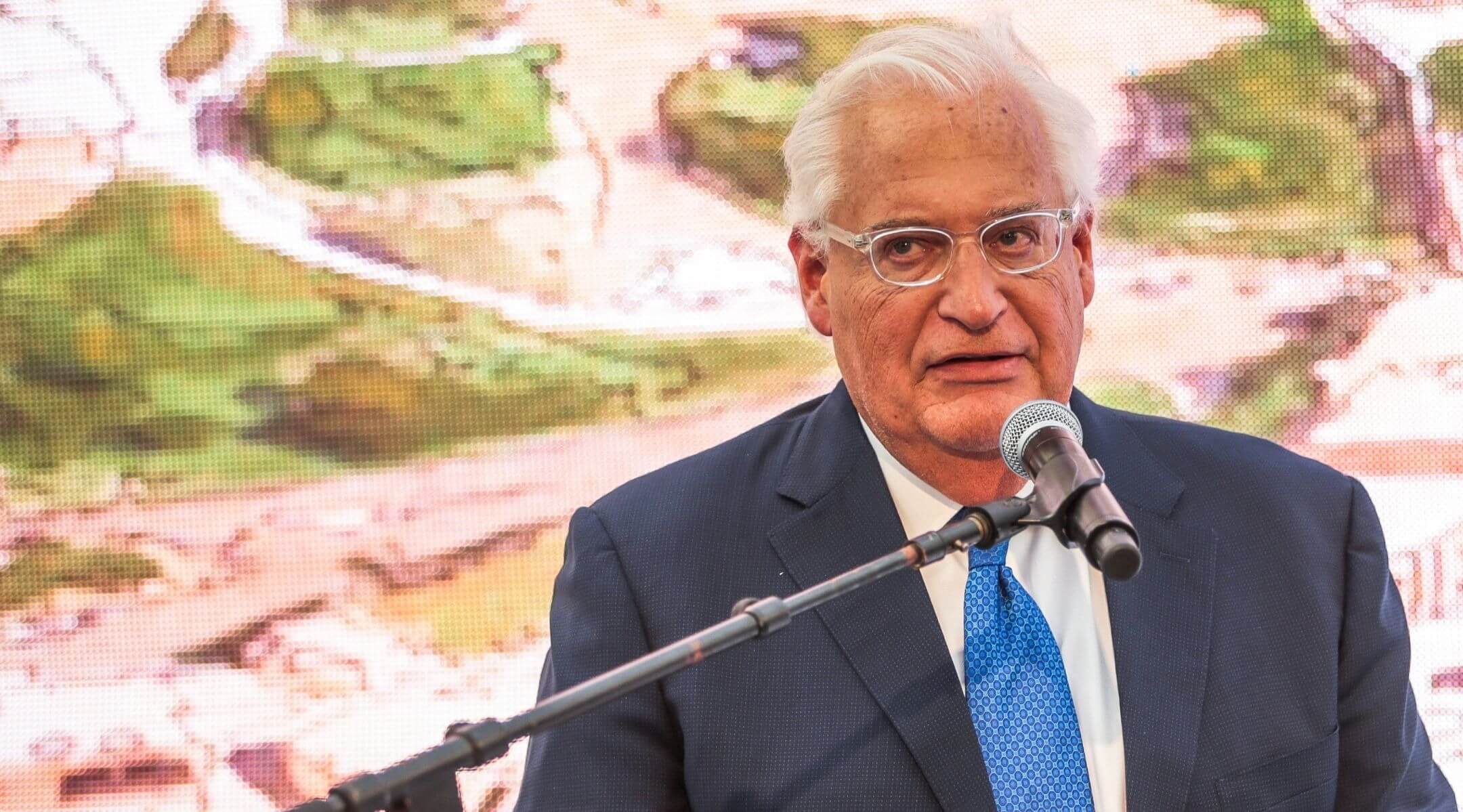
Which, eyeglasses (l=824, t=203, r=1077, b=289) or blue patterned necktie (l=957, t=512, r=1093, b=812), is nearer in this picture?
blue patterned necktie (l=957, t=512, r=1093, b=812)

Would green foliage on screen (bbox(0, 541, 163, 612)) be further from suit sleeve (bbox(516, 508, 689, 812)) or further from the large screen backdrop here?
suit sleeve (bbox(516, 508, 689, 812))

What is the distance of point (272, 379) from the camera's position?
3365mm

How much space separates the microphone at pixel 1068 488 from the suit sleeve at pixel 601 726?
0.68 m

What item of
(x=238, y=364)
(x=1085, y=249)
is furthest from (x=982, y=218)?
(x=238, y=364)

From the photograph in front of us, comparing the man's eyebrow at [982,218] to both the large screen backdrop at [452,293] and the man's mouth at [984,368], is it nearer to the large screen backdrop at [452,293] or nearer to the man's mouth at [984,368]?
the man's mouth at [984,368]

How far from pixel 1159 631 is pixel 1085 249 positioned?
1.97ft

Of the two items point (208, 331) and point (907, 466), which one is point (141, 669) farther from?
point (907, 466)

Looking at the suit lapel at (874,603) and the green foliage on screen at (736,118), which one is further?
the green foliage on screen at (736,118)

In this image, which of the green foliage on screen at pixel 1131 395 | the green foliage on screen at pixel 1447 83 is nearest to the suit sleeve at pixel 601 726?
the green foliage on screen at pixel 1131 395

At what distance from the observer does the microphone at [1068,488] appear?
1.38m

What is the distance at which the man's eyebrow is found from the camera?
2020mm

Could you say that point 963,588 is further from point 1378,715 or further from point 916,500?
point 1378,715

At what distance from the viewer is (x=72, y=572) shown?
335 cm

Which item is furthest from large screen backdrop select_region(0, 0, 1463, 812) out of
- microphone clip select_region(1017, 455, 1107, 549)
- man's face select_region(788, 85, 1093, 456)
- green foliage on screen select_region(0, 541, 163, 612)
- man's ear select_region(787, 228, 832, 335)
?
microphone clip select_region(1017, 455, 1107, 549)
